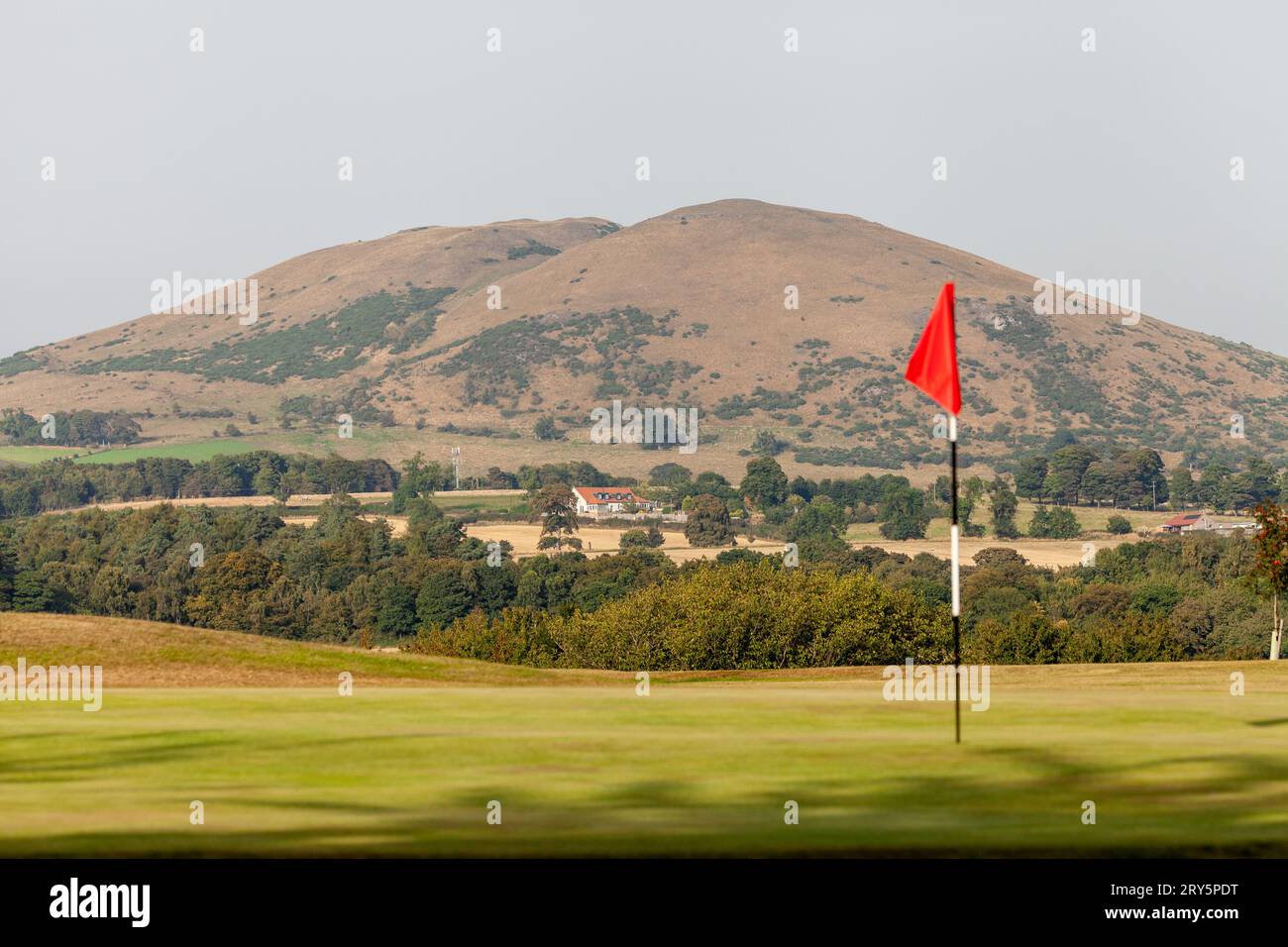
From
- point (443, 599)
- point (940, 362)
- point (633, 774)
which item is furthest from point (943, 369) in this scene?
point (443, 599)

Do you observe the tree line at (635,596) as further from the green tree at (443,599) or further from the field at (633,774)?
the field at (633,774)

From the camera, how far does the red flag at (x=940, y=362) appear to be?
65.1 feet

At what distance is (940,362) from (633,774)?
6.45 m

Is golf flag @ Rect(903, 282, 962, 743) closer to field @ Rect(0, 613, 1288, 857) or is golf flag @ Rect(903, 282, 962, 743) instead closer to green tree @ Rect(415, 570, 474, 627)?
field @ Rect(0, 613, 1288, 857)

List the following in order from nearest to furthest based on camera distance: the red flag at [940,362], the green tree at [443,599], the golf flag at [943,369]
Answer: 1. the golf flag at [943,369]
2. the red flag at [940,362]
3. the green tree at [443,599]

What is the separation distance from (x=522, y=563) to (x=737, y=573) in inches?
2523

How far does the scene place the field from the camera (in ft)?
48.6

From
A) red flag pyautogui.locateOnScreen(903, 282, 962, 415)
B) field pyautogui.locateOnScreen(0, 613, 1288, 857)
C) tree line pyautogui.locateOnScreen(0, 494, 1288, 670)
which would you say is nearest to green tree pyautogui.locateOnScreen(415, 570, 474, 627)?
tree line pyautogui.locateOnScreen(0, 494, 1288, 670)

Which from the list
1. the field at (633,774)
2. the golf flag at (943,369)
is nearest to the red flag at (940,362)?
the golf flag at (943,369)

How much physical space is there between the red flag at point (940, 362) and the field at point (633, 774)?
4.27 metres

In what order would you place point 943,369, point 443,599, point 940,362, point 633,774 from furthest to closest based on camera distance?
point 443,599
point 940,362
point 943,369
point 633,774

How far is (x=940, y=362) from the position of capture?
20.3 m

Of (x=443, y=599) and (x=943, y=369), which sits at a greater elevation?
(x=943, y=369)

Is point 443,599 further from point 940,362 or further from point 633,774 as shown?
point 633,774
